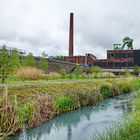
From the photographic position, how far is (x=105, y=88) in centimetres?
3450

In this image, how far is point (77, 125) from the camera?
19531 mm

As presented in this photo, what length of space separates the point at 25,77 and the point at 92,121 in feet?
62.3

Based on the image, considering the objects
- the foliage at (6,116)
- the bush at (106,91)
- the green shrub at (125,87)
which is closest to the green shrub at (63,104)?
the foliage at (6,116)

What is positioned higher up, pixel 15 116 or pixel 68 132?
pixel 15 116

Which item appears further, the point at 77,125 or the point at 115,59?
the point at 115,59

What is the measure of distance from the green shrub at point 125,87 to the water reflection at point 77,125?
14306 mm

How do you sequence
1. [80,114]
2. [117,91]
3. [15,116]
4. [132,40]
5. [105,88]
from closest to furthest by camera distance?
1. [15,116]
2. [80,114]
3. [105,88]
4. [117,91]
5. [132,40]

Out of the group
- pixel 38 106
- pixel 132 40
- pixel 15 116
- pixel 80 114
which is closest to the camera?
pixel 15 116

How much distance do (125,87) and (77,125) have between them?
2251 centimetres

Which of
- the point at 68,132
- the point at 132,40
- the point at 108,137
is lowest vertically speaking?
the point at 68,132

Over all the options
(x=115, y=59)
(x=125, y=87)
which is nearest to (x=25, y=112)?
(x=125, y=87)

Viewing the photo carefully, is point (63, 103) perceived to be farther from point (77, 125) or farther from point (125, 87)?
point (125, 87)

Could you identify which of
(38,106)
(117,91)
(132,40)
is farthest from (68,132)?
(132,40)

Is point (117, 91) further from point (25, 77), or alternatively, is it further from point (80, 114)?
point (80, 114)
